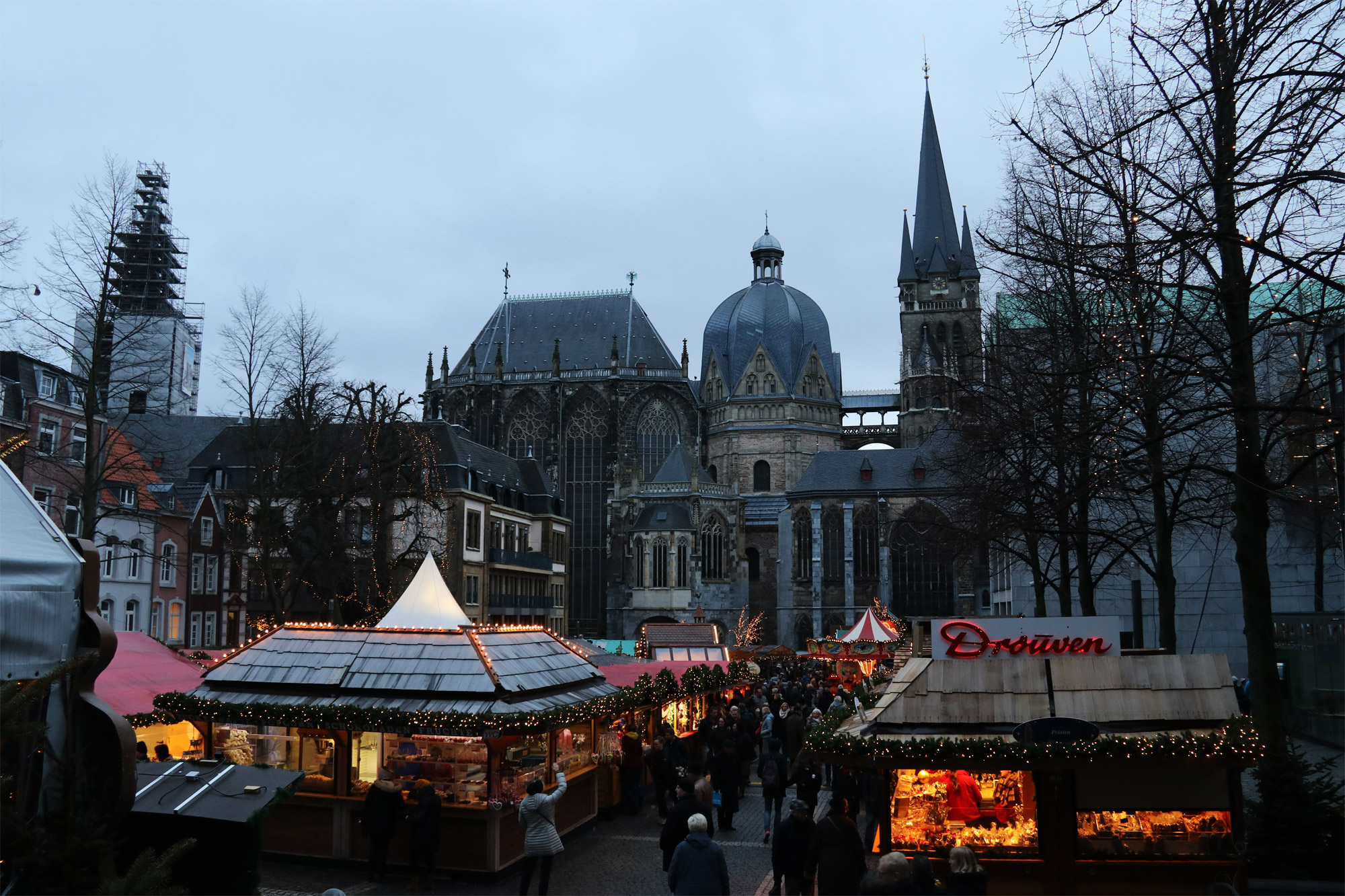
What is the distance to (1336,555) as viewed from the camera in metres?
29.8

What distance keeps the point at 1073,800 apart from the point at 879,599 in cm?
5672

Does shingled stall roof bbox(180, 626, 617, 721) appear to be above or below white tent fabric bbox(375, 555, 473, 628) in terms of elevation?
below

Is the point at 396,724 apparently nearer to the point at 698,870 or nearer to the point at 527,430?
the point at 698,870

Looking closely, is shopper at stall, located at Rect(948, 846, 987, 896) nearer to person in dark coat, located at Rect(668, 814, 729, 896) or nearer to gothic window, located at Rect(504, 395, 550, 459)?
person in dark coat, located at Rect(668, 814, 729, 896)

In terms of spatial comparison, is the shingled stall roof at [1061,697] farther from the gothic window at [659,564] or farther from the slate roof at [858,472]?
the slate roof at [858,472]

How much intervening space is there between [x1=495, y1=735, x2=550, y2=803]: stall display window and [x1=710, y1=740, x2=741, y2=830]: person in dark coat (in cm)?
302

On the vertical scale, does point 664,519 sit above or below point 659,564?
above

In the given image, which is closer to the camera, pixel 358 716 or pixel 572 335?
pixel 358 716

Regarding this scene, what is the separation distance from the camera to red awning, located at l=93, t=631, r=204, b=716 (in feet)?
48.3

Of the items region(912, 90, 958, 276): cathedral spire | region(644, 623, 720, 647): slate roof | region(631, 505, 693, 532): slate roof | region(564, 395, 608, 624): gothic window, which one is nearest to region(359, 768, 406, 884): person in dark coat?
region(644, 623, 720, 647): slate roof

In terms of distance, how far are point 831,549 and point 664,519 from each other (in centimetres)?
1085

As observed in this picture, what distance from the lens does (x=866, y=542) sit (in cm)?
6881

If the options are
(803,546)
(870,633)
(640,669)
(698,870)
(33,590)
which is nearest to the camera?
(33,590)

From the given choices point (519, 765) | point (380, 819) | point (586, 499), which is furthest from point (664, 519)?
point (380, 819)
